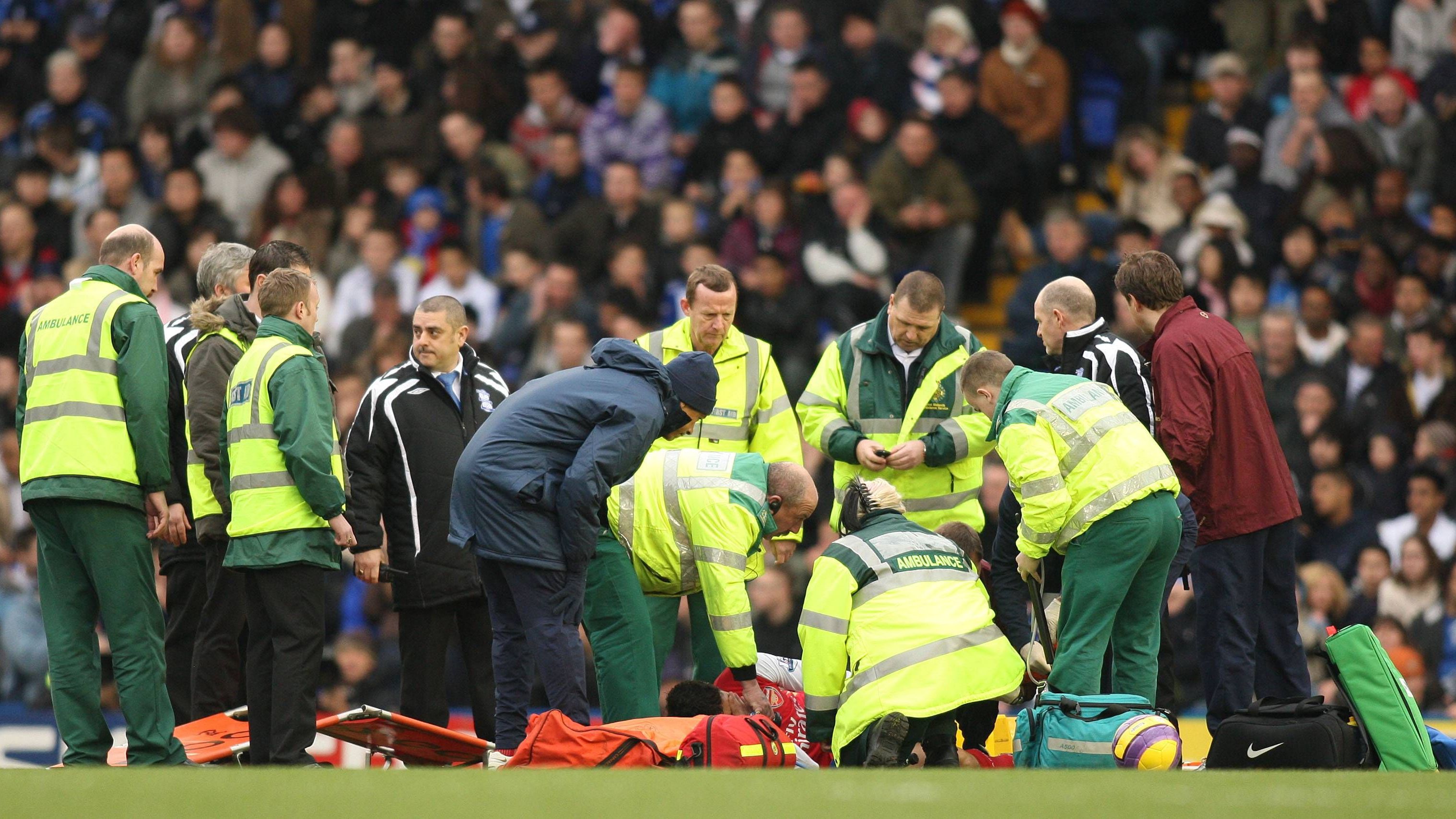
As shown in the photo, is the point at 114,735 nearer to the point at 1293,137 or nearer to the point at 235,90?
the point at 235,90

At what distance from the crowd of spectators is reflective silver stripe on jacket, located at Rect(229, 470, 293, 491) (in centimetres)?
450

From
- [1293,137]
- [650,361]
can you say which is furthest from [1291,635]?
[1293,137]

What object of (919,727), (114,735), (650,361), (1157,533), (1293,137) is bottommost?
(114,735)

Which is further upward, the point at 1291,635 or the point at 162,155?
the point at 162,155

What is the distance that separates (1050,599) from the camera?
27.1 ft

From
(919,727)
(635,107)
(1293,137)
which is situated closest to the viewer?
(919,727)

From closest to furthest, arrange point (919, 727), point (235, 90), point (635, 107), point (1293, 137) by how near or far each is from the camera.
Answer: point (919, 727), point (1293, 137), point (635, 107), point (235, 90)

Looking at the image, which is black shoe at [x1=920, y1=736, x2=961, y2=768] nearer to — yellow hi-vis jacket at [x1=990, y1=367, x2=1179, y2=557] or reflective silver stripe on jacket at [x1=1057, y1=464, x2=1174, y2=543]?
yellow hi-vis jacket at [x1=990, y1=367, x2=1179, y2=557]

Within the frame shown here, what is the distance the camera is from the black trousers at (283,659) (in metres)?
7.30

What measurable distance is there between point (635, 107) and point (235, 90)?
3678mm

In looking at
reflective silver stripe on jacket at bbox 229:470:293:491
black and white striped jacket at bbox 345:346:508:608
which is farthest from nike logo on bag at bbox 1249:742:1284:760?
reflective silver stripe on jacket at bbox 229:470:293:491

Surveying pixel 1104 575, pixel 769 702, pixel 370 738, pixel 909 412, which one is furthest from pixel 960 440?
pixel 370 738

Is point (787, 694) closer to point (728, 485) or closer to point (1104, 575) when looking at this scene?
point (728, 485)

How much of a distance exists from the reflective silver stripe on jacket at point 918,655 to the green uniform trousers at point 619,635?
1.03m
